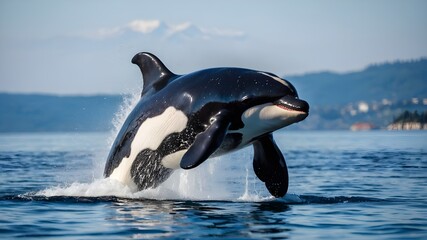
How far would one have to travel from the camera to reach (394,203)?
16891 millimetres

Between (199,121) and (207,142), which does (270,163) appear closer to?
(199,121)

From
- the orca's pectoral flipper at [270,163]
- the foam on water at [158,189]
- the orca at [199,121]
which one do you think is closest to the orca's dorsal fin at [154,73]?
the orca at [199,121]

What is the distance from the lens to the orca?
1481cm

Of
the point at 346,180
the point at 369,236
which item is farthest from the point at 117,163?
the point at 346,180

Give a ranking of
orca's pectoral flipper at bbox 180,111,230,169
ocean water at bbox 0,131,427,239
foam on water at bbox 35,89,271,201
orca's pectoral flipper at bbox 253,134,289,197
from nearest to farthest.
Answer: ocean water at bbox 0,131,427,239, orca's pectoral flipper at bbox 180,111,230,169, orca's pectoral flipper at bbox 253,134,289,197, foam on water at bbox 35,89,271,201

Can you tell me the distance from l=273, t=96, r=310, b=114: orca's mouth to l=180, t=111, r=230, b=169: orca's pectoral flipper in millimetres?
914

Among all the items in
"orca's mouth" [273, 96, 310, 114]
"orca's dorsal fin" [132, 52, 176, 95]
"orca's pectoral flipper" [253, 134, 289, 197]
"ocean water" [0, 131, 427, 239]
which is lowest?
"ocean water" [0, 131, 427, 239]

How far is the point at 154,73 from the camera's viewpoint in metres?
16.9

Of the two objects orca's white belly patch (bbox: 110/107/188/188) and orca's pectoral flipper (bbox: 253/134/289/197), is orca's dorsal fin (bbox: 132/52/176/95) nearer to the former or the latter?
orca's white belly patch (bbox: 110/107/188/188)

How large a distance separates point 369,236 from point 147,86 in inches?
241

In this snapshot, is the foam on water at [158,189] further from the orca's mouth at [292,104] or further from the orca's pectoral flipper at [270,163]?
the orca's mouth at [292,104]

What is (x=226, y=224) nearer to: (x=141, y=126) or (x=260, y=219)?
(x=260, y=219)

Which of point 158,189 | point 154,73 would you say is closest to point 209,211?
point 158,189

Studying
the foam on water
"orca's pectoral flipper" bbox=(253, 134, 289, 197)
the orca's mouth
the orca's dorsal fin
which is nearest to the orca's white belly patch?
the foam on water
